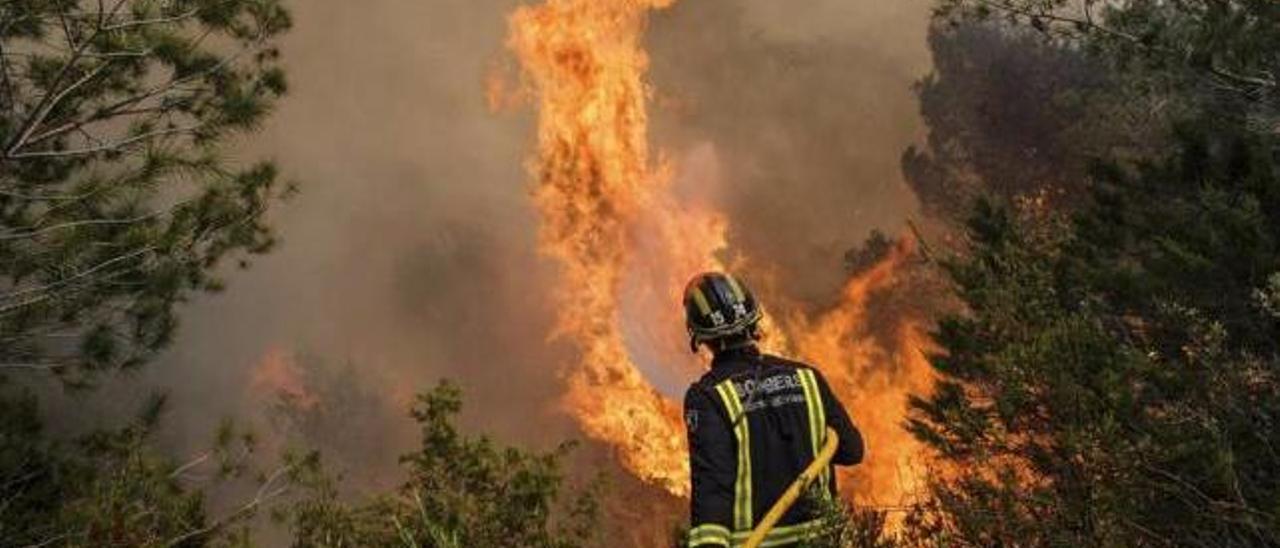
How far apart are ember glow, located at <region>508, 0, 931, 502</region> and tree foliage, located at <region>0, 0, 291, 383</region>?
14.7 meters

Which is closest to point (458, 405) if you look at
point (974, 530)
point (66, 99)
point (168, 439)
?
point (66, 99)

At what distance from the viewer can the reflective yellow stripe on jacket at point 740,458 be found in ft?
11.1

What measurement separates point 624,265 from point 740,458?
949 inches

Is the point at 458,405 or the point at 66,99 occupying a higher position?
the point at 66,99

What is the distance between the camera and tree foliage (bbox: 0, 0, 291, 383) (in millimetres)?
7043

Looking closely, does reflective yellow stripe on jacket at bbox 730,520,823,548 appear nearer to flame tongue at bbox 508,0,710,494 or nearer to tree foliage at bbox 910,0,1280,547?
tree foliage at bbox 910,0,1280,547

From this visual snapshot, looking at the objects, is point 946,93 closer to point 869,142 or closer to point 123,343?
point 869,142

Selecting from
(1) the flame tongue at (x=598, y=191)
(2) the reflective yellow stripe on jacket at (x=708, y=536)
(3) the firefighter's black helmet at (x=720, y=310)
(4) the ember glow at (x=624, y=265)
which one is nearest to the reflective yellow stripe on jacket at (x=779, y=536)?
(2) the reflective yellow stripe on jacket at (x=708, y=536)

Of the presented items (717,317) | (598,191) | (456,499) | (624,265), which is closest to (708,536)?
(717,317)

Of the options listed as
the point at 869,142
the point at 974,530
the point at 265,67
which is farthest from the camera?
the point at 869,142

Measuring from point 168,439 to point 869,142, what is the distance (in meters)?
30.3

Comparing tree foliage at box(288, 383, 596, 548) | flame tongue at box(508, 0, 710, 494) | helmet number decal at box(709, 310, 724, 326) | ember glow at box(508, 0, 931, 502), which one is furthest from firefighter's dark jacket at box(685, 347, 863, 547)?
flame tongue at box(508, 0, 710, 494)

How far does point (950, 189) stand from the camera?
39.1 metres

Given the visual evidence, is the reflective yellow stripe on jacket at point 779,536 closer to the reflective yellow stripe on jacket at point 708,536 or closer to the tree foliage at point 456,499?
the reflective yellow stripe on jacket at point 708,536
